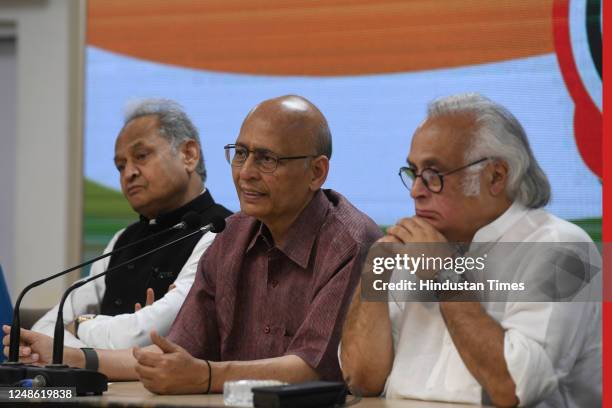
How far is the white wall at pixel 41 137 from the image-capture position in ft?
14.5

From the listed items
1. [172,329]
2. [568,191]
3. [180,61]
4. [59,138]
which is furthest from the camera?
[59,138]

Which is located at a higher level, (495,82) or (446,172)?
(495,82)

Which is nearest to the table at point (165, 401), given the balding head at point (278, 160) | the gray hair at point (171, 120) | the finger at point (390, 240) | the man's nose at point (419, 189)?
the finger at point (390, 240)

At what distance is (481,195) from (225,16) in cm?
188

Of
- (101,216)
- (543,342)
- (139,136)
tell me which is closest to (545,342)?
(543,342)

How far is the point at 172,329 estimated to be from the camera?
8.87 ft

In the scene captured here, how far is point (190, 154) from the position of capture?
351 centimetres

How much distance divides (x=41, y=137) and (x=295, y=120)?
86.1 inches

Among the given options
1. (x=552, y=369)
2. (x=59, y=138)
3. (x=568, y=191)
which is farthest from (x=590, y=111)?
(x=59, y=138)

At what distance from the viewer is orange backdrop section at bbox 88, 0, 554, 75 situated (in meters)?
3.43

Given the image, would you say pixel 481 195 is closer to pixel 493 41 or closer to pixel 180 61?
pixel 493 41

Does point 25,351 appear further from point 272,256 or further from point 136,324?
point 272,256

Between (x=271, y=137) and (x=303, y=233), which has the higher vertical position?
(x=271, y=137)

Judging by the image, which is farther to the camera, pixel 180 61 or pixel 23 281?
pixel 23 281
